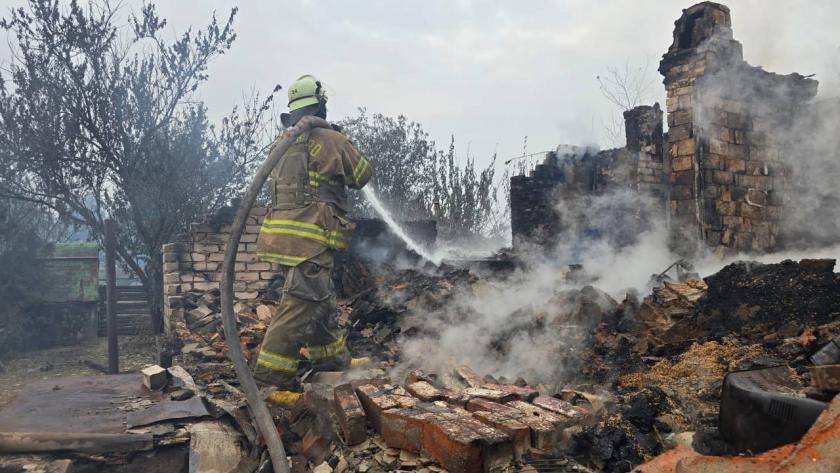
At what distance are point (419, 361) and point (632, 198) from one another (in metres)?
6.28

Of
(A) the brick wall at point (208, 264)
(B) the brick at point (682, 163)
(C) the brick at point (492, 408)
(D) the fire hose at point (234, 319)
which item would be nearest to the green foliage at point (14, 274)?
(A) the brick wall at point (208, 264)

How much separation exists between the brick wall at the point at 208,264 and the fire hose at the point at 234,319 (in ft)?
11.3

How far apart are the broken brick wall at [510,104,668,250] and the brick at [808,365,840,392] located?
28.6ft

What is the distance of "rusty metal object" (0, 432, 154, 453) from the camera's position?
120 inches

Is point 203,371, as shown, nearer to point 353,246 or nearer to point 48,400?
point 48,400

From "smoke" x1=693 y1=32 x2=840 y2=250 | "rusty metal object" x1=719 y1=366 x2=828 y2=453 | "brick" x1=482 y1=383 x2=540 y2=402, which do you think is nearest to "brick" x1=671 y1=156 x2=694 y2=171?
"smoke" x1=693 y1=32 x2=840 y2=250

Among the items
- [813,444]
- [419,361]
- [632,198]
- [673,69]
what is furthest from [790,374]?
[632,198]

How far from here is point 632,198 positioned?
974 cm

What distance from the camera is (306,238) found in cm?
405

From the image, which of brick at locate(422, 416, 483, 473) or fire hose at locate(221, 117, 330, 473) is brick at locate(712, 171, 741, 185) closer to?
fire hose at locate(221, 117, 330, 473)

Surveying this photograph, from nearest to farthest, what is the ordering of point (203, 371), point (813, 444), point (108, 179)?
1. point (813, 444)
2. point (203, 371)
3. point (108, 179)

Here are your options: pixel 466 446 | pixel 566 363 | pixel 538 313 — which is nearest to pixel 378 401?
pixel 466 446

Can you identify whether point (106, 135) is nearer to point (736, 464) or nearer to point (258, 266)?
point (258, 266)

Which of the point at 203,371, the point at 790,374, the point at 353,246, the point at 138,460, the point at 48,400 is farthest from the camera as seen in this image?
the point at 353,246
